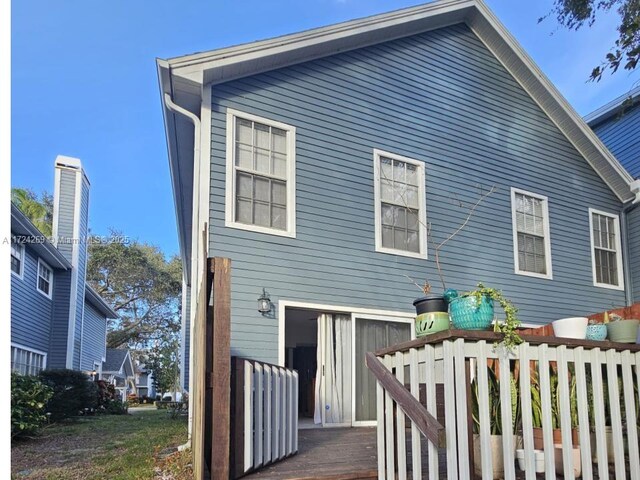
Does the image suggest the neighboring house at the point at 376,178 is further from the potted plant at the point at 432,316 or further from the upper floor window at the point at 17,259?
the upper floor window at the point at 17,259

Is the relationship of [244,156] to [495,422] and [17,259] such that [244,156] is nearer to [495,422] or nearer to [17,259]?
[495,422]

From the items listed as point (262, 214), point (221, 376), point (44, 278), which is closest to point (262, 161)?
point (262, 214)

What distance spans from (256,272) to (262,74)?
8.72ft

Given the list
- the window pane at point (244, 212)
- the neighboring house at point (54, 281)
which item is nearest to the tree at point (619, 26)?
the window pane at point (244, 212)

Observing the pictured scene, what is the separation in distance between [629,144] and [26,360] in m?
14.8

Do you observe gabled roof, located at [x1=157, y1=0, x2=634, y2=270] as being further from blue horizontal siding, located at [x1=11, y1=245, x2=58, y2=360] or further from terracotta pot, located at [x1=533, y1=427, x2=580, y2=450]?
terracotta pot, located at [x1=533, y1=427, x2=580, y2=450]

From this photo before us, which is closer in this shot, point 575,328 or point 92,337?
point 575,328

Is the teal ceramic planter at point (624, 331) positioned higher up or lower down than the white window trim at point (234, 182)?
lower down

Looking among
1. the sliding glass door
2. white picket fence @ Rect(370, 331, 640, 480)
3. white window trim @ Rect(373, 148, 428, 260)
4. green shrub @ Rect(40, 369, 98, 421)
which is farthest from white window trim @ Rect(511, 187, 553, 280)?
green shrub @ Rect(40, 369, 98, 421)

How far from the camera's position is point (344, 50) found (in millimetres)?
8383

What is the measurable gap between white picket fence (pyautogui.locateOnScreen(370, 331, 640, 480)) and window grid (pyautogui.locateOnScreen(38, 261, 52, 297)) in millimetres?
12962

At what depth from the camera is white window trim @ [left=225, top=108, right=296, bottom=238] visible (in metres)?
7.01

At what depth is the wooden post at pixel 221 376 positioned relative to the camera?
11.7ft

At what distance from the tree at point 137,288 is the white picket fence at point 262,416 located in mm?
27966
